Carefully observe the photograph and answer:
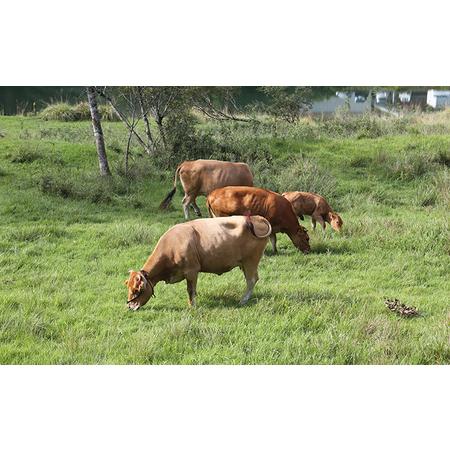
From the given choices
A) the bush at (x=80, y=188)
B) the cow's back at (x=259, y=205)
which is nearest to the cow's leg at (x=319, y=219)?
the cow's back at (x=259, y=205)

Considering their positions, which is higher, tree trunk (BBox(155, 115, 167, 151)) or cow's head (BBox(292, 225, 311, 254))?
tree trunk (BBox(155, 115, 167, 151))

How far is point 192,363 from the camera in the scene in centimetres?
439

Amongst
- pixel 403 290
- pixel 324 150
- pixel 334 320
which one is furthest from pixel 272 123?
pixel 334 320

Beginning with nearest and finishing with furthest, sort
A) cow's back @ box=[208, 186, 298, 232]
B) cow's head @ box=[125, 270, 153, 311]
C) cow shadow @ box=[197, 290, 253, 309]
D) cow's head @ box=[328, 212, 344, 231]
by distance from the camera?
cow's head @ box=[125, 270, 153, 311] < cow shadow @ box=[197, 290, 253, 309] < cow's back @ box=[208, 186, 298, 232] < cow's head @ box=[328, 212, 344, 231]

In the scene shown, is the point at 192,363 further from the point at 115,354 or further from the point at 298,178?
the point at 298,178

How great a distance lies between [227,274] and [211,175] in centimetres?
279

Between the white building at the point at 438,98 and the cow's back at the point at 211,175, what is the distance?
438 centimetres

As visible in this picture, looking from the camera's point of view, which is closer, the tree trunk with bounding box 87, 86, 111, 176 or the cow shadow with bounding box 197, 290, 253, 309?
the cow shadow with bounding box 197, 290, 253, 309

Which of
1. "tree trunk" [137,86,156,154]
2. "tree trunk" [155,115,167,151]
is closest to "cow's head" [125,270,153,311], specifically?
"tree trunk" [137,86,156,154]

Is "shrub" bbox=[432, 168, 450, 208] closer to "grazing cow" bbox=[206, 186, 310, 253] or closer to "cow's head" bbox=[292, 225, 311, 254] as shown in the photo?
"cow's head" bbox=[292, 225, 311, 254]

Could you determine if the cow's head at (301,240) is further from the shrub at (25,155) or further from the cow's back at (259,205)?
the shrub at (25,155)

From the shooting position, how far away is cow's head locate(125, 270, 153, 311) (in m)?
5.13

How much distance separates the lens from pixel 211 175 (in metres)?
8.86

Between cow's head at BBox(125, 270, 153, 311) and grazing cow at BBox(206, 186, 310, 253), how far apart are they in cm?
200
